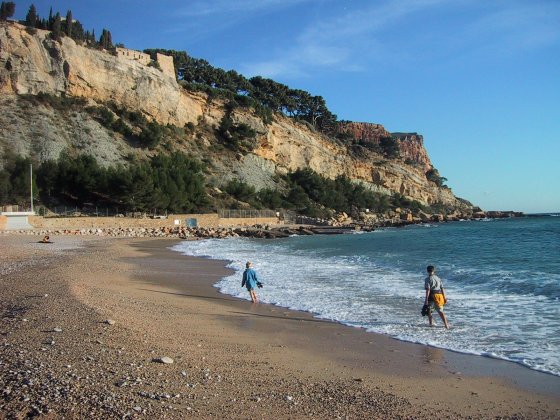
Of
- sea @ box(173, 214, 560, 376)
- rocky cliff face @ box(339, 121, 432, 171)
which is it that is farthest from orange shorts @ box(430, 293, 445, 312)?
rocky cliff face @ box(339, 121, 432, 171)

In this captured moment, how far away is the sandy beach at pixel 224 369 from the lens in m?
5.18

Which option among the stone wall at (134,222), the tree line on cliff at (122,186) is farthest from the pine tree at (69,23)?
the stone wall at (134,222)

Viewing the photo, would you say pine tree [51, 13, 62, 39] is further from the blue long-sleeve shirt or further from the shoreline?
the shoreline

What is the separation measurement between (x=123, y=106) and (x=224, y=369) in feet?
229

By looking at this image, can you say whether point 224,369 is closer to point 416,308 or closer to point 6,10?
point 416,308

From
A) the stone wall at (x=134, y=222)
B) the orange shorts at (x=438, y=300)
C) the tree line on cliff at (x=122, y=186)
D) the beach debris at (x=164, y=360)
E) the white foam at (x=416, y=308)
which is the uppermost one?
the tree line on cliff at (x=122, y=186)

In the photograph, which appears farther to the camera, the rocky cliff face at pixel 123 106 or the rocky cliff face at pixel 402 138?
the rocky cliff face at pixel 402 138

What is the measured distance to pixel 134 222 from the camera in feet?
167

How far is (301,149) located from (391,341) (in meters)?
84.0

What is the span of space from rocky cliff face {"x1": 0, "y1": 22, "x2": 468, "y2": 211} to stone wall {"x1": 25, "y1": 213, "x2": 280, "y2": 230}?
505 inches

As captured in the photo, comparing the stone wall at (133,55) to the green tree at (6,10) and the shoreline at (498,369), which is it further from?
the shoreline at (498,369)

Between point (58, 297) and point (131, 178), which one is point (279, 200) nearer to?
point (131, 178)

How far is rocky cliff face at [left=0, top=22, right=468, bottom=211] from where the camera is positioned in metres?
58.7

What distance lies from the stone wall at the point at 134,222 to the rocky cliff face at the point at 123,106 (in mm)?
12817
